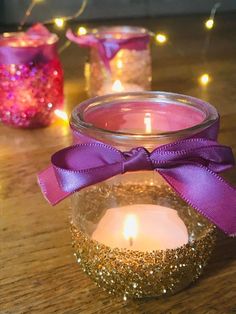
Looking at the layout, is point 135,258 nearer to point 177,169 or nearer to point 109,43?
point 177,169

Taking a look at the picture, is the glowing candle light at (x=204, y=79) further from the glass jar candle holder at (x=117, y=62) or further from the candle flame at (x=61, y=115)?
the candle flame at (x=61, y=115)

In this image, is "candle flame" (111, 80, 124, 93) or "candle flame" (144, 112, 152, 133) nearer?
"candle flame" (144, 112, 152, 133)

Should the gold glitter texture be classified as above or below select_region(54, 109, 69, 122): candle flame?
above

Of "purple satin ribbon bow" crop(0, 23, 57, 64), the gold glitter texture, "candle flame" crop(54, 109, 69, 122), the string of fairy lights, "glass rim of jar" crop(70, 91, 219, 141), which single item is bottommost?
the string of fairy lights

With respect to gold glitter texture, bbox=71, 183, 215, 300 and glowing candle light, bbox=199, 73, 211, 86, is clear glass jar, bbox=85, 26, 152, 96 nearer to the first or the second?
glowing candle light, bbox=199, 73, 211, 86

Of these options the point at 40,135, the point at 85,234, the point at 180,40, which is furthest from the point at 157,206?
the point at 180,40

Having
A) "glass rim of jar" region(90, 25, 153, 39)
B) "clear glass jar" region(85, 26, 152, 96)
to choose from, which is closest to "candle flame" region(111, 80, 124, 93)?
"clear glass jar" region(85, 26, 152, 96)
